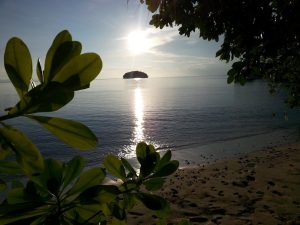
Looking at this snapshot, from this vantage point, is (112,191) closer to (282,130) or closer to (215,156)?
(215,156)

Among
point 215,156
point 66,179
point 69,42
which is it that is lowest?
point 215,156

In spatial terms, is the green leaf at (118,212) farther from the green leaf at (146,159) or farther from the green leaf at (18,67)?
the green leaf at (18,67)

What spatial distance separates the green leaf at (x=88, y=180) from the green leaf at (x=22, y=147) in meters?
0.20

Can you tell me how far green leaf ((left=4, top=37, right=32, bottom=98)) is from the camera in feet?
1.41

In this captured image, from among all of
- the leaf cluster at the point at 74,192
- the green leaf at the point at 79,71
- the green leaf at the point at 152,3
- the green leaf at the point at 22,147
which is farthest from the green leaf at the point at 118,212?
the green leaf at the point at 152,3

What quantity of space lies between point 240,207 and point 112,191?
10.3 metres

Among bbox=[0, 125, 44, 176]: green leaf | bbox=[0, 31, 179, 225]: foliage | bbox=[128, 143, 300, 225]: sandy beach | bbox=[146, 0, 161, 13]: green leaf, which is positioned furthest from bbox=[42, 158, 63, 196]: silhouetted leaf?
bbox=[128, 143, 300, 225]: sandy beach

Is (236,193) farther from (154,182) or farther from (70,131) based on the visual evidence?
(70,131)

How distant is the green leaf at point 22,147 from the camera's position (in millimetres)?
459

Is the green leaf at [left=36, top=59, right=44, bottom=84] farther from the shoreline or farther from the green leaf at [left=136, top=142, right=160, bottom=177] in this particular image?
the shoreline

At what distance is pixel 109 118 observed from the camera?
41844 mm

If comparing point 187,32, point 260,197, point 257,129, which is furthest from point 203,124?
point 187,32

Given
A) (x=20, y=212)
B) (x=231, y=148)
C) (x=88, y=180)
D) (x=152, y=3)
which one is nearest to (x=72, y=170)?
(x=88, y=180)

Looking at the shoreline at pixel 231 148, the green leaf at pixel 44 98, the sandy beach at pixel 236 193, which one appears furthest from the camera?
the shoreline at pixel 231 148
